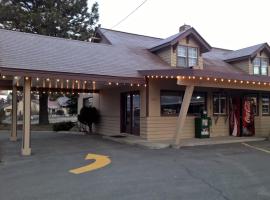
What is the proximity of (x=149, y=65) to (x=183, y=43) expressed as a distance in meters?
2.72

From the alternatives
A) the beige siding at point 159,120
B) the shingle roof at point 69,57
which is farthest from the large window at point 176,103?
the shingle roof at point 69,57

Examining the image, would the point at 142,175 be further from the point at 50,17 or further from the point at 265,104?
the point at 50,17

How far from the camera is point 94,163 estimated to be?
30.7 ft

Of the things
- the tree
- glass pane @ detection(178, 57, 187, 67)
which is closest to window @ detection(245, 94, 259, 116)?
glass pane @ detection(178, 57, 187, 67)

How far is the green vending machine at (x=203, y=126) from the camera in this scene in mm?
15281

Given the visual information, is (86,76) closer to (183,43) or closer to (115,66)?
(115,66)

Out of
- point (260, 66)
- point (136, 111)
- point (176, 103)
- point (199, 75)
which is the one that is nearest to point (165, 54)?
point (176, 103)

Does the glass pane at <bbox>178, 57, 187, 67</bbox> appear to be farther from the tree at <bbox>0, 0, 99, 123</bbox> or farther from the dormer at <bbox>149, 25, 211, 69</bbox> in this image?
the tree at <bbox>0, 0, 99, 123</bbox>

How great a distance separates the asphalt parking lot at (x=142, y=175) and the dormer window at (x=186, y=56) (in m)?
6.12

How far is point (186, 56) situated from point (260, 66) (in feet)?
17.6

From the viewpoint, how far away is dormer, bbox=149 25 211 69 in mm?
16250

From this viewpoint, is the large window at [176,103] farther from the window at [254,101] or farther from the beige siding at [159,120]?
the window at [254,101]

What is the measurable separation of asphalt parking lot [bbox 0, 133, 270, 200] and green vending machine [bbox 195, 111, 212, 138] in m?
3.48

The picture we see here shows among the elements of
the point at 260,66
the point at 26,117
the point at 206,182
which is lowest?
the point at 206,182
